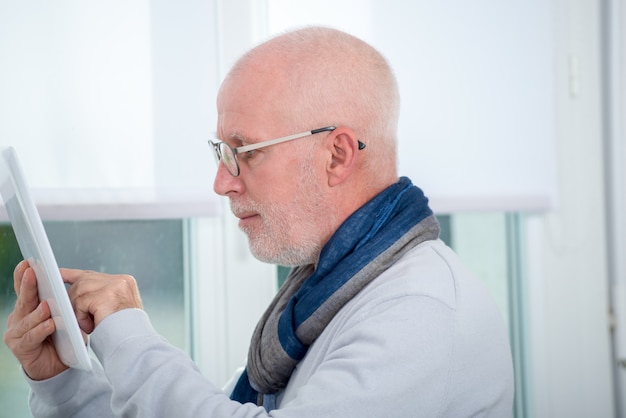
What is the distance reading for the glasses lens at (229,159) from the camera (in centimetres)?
123

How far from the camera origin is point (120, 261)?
5.61 ft

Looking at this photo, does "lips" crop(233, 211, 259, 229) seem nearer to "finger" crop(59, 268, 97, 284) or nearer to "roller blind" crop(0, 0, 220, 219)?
"finger" crop(59, 268, 97, 284)

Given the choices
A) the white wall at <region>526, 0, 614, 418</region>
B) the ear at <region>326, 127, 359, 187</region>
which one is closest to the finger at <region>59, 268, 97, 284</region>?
the ear at <region>326, 127, 359, 187</region>

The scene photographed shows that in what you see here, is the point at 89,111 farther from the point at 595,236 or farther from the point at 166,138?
the point at 595,236

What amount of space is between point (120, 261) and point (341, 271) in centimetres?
75

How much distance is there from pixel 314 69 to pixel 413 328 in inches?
18.6

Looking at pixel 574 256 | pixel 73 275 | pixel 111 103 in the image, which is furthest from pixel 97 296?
pixel 574 256

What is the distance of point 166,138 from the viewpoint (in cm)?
171

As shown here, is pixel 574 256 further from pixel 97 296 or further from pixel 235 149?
pixel 97 296

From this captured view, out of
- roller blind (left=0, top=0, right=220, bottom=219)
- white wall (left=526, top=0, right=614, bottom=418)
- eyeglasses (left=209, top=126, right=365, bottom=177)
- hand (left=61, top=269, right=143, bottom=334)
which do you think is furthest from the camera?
white wall (left=526, top=0, right=614, bottom=418)

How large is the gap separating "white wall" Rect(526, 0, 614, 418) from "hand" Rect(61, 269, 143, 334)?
1523 mm

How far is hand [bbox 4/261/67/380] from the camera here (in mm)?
1109

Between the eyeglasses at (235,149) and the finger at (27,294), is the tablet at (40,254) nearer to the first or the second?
the finger at (27,294)

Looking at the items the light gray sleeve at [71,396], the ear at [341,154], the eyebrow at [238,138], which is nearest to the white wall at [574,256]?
the ear at [341,154]
